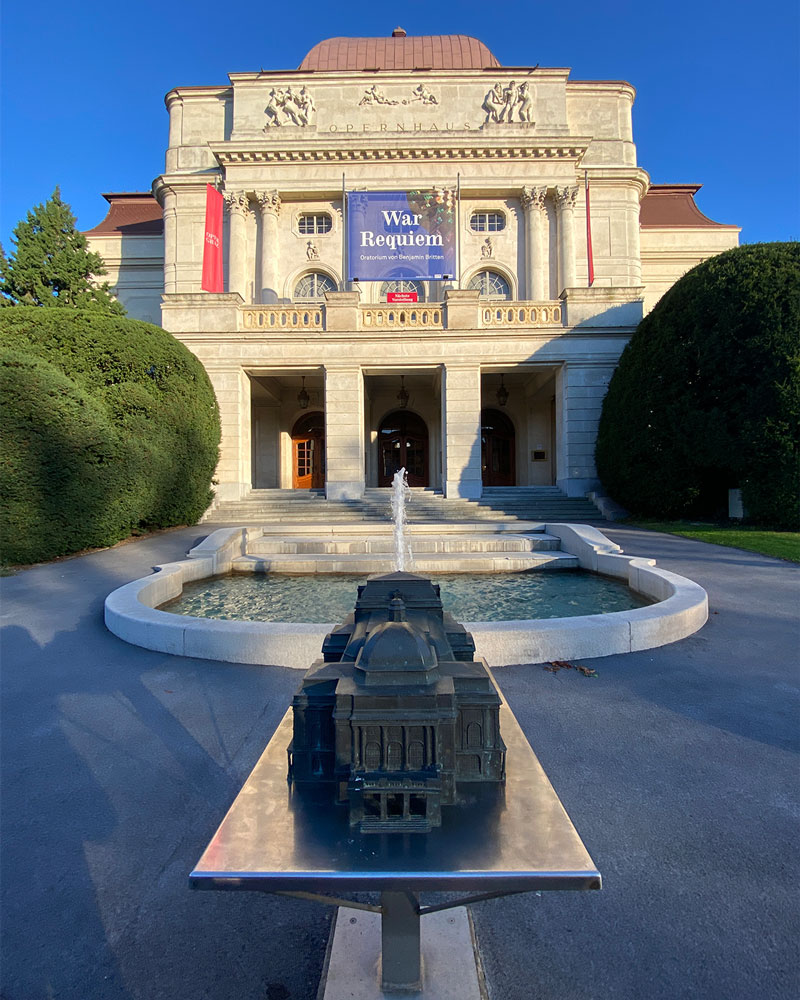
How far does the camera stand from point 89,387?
12.7 metres

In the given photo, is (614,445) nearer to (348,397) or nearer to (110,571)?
(348,397)

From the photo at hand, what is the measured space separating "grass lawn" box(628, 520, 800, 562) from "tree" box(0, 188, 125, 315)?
2300 centimetres

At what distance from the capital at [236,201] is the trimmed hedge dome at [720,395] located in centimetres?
1863

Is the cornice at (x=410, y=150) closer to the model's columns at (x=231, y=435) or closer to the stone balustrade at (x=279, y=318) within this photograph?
the stone balustrade at (x=279, y=318)

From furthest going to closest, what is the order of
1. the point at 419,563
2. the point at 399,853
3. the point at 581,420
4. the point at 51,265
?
the point at 51,265 → the point at 581,420 → the point at 419,563 → the point at 399,853

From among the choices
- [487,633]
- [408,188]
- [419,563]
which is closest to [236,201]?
[408,188]

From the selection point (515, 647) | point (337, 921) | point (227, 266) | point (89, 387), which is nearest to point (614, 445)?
point (515, 647)

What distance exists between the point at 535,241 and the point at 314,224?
10.5 metres

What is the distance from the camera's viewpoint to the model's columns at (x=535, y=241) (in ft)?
78.3

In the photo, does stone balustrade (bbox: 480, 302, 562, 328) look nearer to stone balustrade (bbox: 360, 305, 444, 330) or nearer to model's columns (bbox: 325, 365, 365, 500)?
stone balustrade (bbox: 360, 305, 444, 330)

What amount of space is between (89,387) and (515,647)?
1248 cm

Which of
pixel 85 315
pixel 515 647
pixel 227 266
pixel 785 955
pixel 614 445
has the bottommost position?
pixel 785 955

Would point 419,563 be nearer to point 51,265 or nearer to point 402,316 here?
point 402,316

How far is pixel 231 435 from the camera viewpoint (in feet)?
59.3
